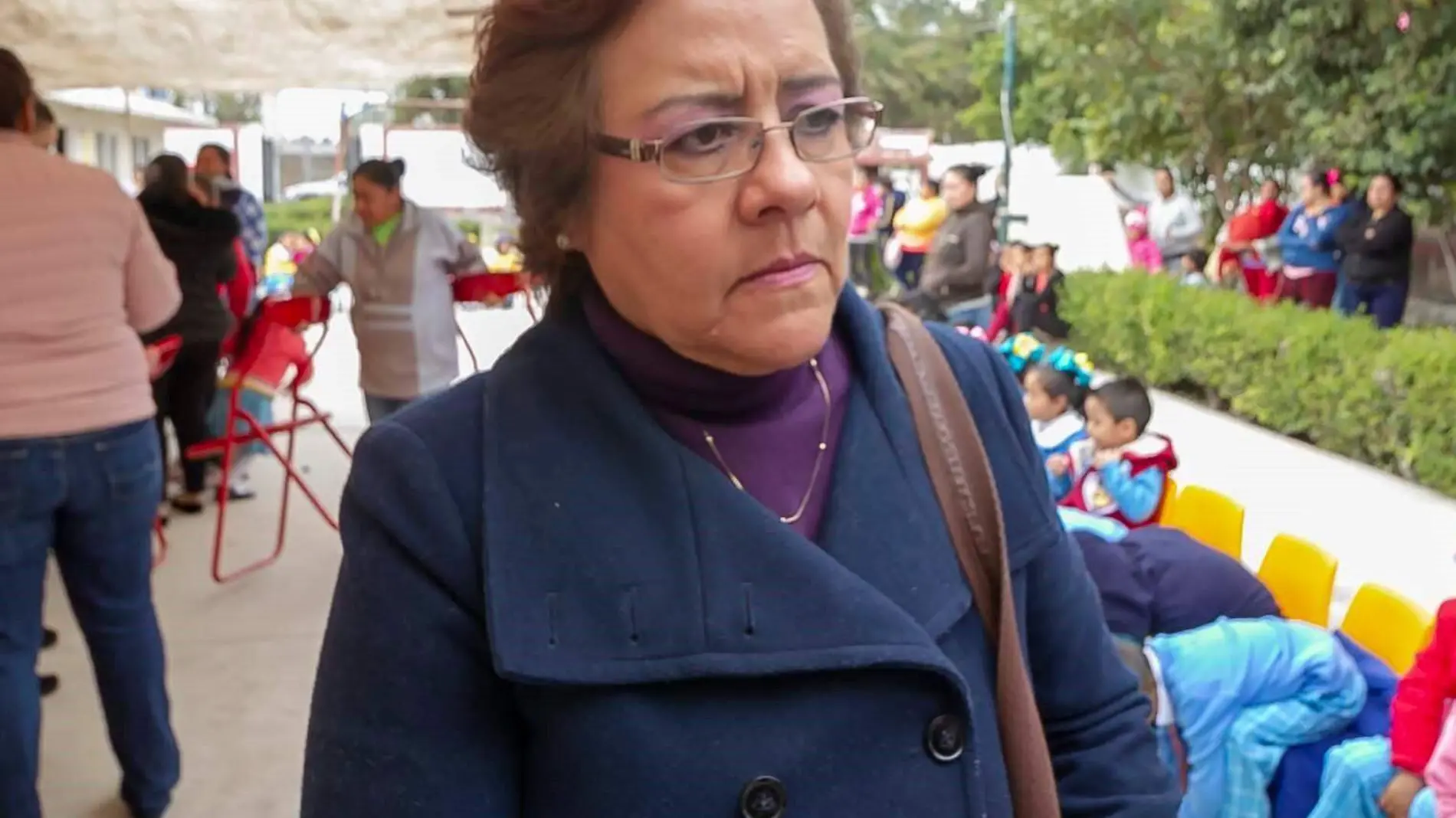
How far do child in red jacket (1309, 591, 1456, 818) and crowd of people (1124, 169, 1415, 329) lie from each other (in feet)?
24.3

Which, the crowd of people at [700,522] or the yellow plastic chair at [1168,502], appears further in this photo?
the yellow plastic chair at [1168,502]

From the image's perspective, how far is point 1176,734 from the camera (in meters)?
2.86

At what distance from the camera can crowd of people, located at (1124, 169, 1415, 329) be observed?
9758 millimetres

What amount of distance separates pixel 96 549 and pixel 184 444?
12.3 ft

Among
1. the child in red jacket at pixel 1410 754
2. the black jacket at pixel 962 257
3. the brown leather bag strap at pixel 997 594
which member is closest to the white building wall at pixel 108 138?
the black jacket at pixel 962 257

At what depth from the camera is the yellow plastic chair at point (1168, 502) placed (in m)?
4.41

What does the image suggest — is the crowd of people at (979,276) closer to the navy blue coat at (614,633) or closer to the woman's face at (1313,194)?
the woman's face at (1313,194)

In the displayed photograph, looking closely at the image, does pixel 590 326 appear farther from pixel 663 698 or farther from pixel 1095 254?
pixel 1095 254

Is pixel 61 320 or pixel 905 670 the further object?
pixel 61 320

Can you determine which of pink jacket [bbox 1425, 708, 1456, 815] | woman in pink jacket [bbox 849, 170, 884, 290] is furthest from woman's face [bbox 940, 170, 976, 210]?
pink jacket [bbox 1425, 708, 1456, 815]

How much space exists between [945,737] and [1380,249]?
9695 millimetres

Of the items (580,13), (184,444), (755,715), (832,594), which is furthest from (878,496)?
(184,444)

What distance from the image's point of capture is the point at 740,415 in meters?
1.25

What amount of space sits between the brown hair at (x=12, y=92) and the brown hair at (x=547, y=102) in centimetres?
203
